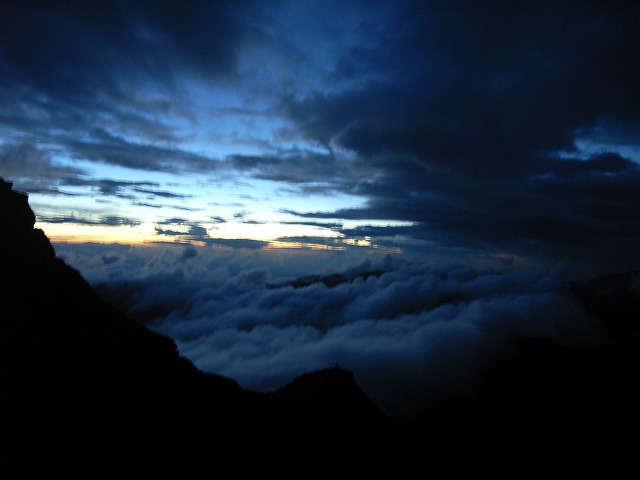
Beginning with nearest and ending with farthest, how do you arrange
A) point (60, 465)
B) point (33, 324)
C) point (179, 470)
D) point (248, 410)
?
point (60, 465)
point (179, 470)
point (33, 324)
point (248, 410)

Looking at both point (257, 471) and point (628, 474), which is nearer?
point (257, 471)

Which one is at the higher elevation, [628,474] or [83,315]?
[83,315]

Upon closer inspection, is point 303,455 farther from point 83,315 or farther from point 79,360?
point 83,315

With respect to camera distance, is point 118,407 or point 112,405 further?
point 118,407

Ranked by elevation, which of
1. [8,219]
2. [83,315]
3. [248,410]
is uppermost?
[8,219]

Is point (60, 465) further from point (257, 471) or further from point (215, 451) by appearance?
point (257, 471)

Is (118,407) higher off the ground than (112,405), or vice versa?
(112,405)

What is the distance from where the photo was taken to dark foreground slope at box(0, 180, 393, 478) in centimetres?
2378

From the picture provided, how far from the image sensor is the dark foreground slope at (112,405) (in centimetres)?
2378

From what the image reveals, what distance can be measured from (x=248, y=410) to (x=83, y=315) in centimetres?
2198

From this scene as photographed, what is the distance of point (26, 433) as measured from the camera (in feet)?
73.5

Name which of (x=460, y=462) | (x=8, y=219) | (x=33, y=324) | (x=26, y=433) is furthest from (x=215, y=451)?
(x=460, y=462)

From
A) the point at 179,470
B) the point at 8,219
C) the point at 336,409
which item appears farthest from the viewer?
the point at 336,409

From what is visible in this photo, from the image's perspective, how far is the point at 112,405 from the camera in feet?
94.6
